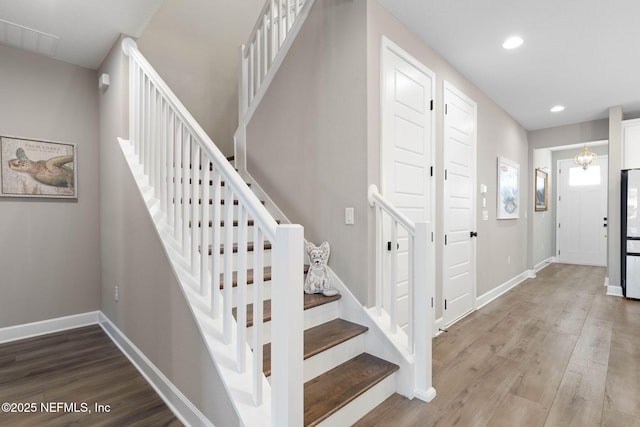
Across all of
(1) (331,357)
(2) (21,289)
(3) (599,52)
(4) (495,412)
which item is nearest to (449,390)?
(4) (495,412)

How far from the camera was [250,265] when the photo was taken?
99.0 inches

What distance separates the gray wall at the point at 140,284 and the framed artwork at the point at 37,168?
285 mm

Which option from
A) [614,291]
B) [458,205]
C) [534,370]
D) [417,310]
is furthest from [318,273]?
[614,291]

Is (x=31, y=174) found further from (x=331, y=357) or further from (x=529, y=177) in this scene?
(x=529, y=177)

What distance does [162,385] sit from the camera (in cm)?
203

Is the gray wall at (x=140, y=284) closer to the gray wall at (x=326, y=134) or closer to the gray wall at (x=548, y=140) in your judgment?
the gray wall at (x=326, y=134)

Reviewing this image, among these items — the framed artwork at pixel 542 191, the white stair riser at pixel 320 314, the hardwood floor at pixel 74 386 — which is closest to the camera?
the hardwood floor at pixel 74 386

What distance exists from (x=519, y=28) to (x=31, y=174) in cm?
456

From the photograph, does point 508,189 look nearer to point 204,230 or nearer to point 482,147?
point 482,147

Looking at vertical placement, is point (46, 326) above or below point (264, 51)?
below

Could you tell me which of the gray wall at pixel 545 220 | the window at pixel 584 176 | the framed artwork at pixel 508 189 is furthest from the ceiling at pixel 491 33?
the window at pixel 584 176

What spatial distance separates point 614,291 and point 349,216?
4.68m

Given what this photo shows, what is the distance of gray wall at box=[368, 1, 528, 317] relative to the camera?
231cm

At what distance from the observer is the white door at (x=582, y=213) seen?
6.66m
